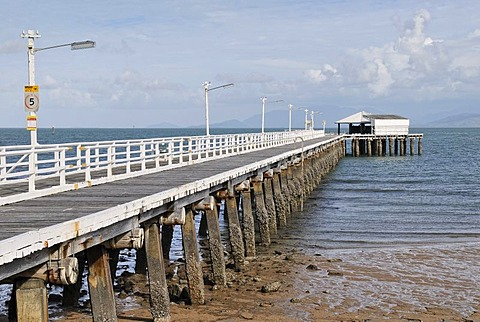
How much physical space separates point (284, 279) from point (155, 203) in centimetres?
619

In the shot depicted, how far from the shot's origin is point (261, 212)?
21.6 meters

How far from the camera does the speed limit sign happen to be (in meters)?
14.1

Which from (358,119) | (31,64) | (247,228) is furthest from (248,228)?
(358,119)

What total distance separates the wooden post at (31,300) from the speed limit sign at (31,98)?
7.27 meters

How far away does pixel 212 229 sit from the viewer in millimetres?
15438

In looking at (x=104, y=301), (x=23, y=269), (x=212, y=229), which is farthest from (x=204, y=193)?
(x=23, y=269)

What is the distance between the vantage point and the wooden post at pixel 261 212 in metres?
21.5

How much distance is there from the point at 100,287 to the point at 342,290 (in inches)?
310

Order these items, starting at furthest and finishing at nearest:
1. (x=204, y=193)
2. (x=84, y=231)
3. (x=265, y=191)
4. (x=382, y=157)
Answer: (x=382, y=157), (x=265, y=191), (x=204, y=193), (x=84, y=231)

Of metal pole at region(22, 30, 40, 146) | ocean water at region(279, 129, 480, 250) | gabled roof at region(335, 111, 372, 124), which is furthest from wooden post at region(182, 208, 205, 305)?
gabled roof at region(335, 111, 372, 124)

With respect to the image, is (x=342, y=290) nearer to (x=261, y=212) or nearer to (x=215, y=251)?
(x=215, y=251)

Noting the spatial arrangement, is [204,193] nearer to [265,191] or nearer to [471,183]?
[265,191]

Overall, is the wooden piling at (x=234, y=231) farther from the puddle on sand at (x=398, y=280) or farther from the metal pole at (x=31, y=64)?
the metal pole at (x=31, y=64)

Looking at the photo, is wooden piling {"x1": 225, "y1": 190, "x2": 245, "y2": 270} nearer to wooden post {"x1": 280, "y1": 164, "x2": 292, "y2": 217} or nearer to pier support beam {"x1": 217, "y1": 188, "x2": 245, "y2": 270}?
pier support beam {"x1": 217, "y1": 188, "x2": 245, "y2": 270}
